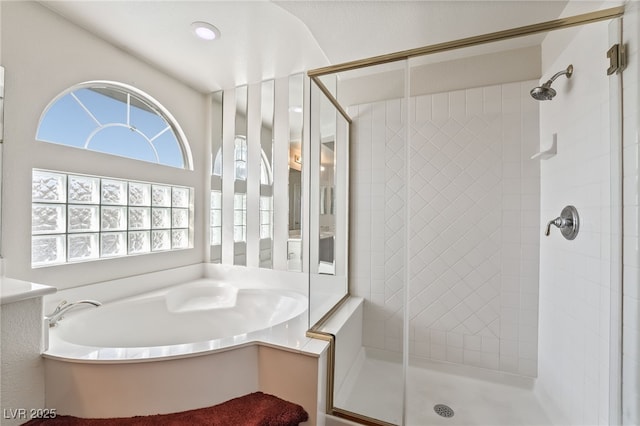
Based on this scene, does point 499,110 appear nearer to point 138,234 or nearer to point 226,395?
point 226,395

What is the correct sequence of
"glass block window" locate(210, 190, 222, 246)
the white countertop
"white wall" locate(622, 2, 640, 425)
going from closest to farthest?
"white wall" locate(622, 2, 640, 425) < the white countertop < "glass block window" locate(210, 190, 222, 246)

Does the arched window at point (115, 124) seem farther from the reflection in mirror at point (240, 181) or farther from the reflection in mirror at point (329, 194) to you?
the reflection in mirror at point (329, 194)

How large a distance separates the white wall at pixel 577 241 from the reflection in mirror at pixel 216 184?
2.78 metres

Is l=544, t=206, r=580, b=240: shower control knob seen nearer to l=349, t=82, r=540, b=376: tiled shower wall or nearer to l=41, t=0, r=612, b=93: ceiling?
l=349, t=82, r=540, b=376: tiled shower wall

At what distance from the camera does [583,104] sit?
1.36 m

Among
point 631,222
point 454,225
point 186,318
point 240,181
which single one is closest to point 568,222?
point 631,222

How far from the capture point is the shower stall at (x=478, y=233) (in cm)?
139

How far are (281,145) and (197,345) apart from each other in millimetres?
1797

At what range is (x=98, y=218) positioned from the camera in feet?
6.64

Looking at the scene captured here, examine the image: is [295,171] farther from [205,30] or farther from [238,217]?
[205,30]

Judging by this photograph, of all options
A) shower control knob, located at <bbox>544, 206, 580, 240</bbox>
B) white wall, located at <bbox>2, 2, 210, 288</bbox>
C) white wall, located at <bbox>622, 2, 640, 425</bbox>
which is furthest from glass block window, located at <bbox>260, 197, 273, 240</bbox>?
white wall, located at <bbox>622, 2, 640, 425</bbox>

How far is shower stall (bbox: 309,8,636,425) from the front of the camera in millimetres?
1394

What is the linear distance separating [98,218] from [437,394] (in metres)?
2.82

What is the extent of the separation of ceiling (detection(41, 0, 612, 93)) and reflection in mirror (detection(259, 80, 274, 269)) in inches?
14.8
